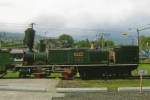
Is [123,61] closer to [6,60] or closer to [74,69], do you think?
[74,69]

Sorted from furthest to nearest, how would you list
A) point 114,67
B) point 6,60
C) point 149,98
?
point 6,60, point 114,67, point 149,98

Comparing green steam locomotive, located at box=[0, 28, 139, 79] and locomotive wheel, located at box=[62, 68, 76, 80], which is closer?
locomotive wheel, located at box=[62, 68, 76, 80]

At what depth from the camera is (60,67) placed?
36.0 m

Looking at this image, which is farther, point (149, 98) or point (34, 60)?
point (34, 60)

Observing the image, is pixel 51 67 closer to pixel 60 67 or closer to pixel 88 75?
pixel 60 67

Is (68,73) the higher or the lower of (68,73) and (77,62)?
the lower

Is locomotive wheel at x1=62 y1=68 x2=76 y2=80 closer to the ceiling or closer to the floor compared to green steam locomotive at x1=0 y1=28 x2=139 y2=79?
closer to the floor

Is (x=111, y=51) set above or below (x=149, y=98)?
above

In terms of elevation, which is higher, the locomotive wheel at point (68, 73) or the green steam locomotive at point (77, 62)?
the green steam locomotive at point (77, 62)

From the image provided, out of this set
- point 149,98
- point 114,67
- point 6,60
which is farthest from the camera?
A: point 6,60

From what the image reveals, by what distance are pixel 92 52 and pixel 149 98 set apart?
16.5m

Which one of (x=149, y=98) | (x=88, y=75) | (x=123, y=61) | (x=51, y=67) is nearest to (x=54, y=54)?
(x=51, y=67)

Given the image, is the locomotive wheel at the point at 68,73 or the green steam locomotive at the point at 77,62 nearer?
the locomotive wheel at the point at 68,73

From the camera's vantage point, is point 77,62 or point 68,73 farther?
point 77,62
